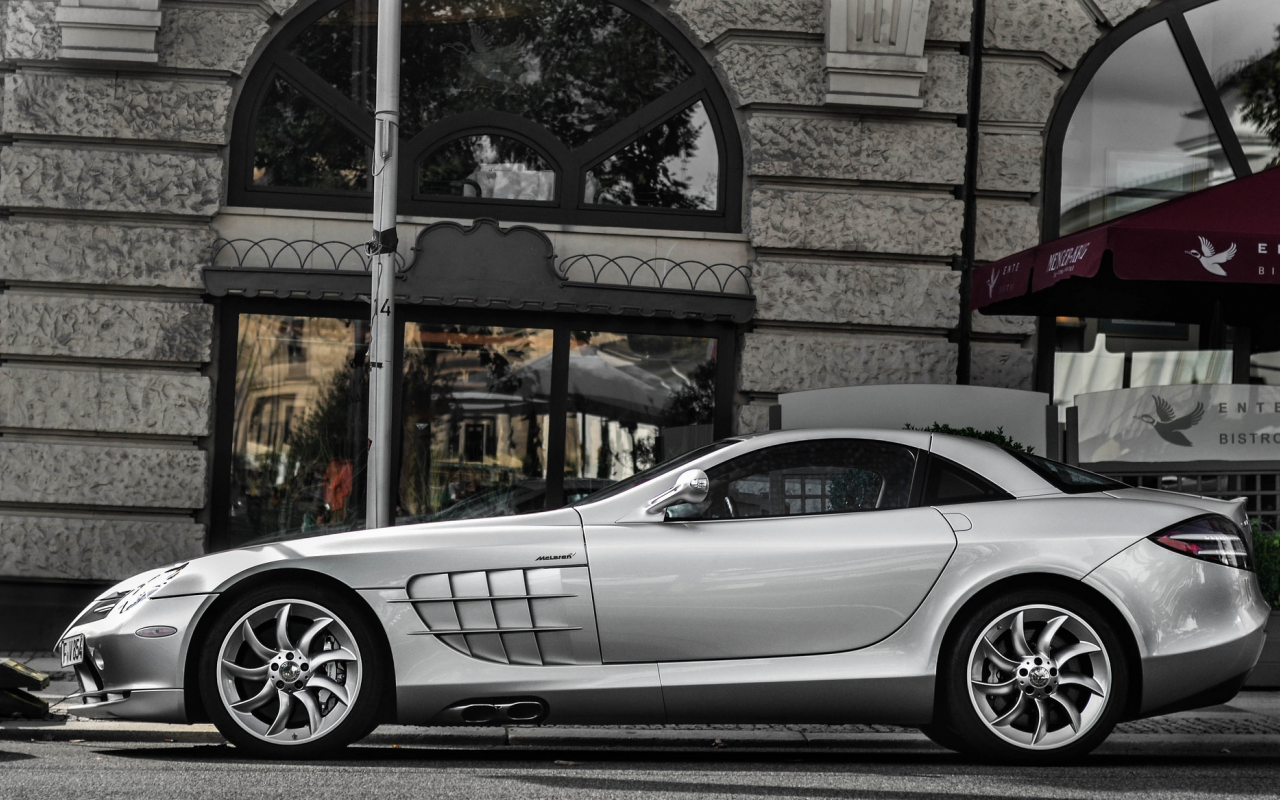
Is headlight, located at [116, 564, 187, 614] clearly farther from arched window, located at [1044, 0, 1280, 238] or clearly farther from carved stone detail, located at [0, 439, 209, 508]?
arched window, located at [1044, 0, 1280, 238]

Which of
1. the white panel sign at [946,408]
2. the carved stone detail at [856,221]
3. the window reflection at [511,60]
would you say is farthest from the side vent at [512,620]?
the window reflection at [511,60]

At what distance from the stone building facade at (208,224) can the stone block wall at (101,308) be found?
0.05 ft

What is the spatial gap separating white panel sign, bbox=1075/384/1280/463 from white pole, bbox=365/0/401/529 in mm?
Result: 4564

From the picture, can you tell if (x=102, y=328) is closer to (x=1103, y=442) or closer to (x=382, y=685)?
(x=382, y=685)

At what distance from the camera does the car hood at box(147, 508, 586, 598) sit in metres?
5.22

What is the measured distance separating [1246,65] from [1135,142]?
1.07m

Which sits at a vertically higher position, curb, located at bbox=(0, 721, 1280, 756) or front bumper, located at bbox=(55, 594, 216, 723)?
front bumper, located at bbox=(55, 594, 216, 723)

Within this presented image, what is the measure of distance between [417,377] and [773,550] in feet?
15.9

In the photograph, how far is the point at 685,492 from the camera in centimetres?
514

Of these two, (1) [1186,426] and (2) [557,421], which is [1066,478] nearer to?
(1) [1186,426]

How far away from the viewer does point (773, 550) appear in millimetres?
5250

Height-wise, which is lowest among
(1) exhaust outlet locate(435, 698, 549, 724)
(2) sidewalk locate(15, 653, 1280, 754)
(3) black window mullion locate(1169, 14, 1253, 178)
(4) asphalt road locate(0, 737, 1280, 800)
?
(2) sidewalk locate(15, 653, 1280, 754)

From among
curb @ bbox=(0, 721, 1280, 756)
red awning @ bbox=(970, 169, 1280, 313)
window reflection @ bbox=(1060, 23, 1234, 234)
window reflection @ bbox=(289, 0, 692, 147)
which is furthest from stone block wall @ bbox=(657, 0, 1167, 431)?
curb @ bbox=(0, 721, 1280, 756)

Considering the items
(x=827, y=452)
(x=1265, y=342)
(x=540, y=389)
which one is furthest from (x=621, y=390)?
(x=1265, y=342)
